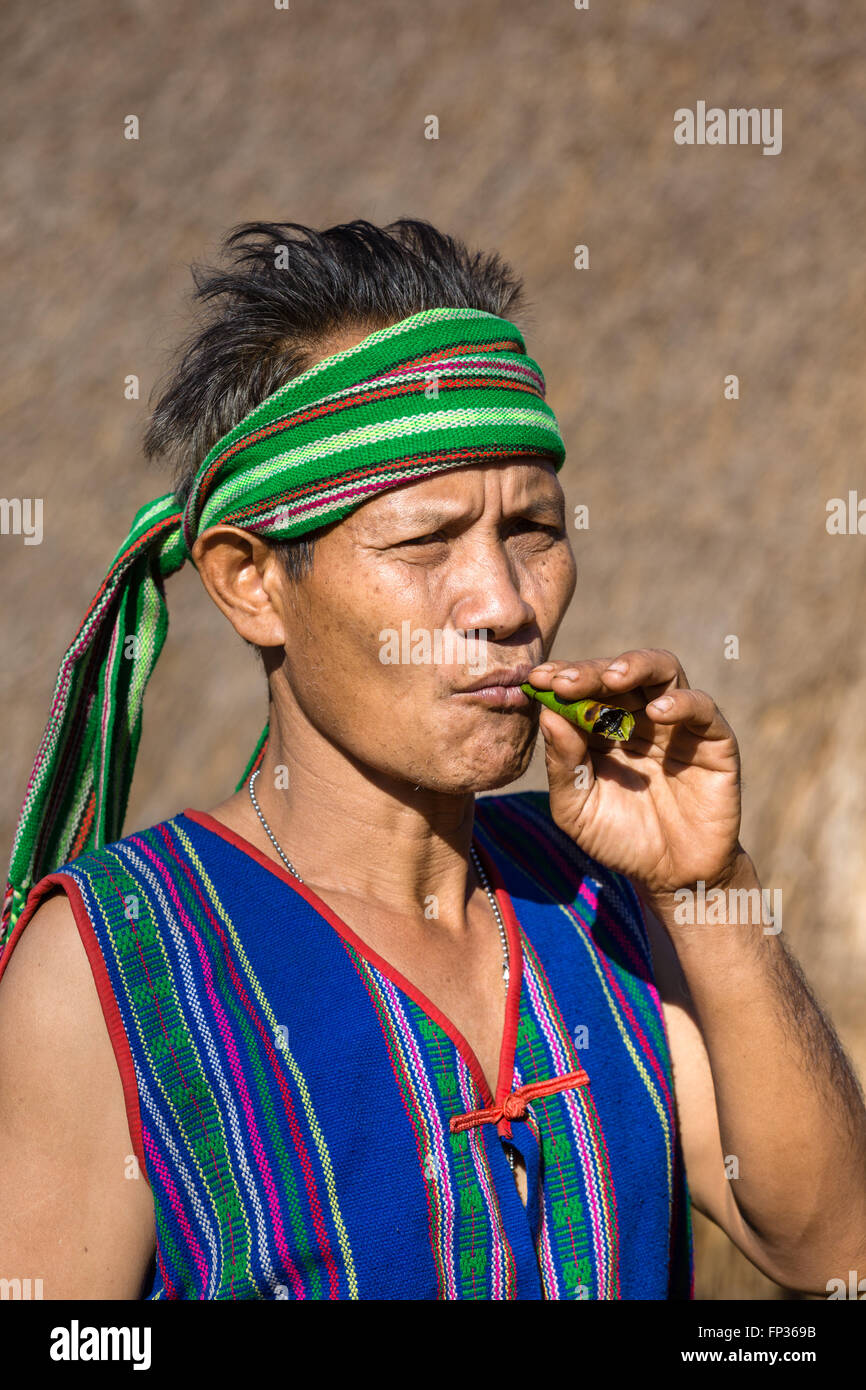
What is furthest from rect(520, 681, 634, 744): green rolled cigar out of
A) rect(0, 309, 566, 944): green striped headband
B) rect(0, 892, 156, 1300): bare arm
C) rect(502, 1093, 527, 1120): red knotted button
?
rect(0, 892, 156, 1300): bare arm

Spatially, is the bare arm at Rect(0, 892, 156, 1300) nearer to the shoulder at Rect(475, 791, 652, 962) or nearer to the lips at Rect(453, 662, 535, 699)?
the lips at Rect(453, 662, 535, 699)

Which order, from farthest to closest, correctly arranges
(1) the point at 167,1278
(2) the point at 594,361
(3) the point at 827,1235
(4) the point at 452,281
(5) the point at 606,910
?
1. (2) the point at 594,361
2. (5) the point at 606,910
3. (4) the point at 452,281
4. (3) the point at 827,1235
5. (1) the point at 167,1278

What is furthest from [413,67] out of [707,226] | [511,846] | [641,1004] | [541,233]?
[641,1004]

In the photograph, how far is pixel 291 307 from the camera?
6.00 ft

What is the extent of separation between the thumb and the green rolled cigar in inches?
0.6

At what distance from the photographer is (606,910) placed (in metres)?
2.06

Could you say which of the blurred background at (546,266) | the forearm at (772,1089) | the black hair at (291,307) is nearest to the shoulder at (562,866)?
the forearm at (772,1089)

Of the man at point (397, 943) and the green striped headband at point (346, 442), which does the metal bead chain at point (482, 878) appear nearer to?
the man at point (397, 943)

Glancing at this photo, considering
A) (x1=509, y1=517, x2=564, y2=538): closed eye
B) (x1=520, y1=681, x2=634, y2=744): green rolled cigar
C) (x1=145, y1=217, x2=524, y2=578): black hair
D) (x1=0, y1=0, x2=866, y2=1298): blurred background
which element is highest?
(x1=0, y1=0, x2=866, y2=1298): blurred background

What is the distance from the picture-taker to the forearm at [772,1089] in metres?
1.74

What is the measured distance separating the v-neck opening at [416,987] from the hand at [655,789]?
238 millimetres

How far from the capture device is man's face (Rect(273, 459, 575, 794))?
1699mm

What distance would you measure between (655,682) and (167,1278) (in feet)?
3.25
